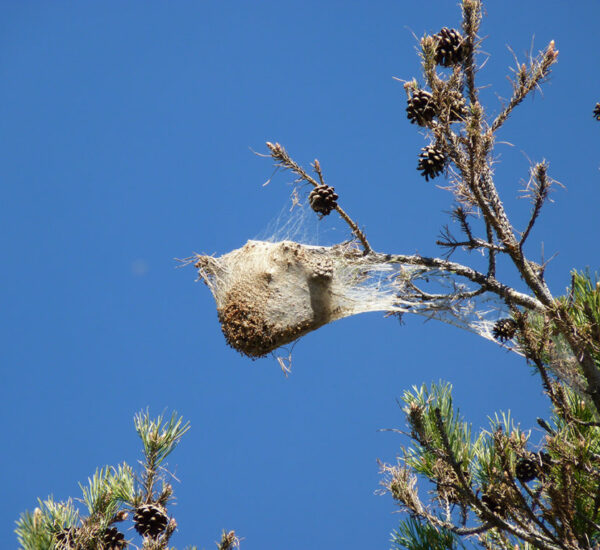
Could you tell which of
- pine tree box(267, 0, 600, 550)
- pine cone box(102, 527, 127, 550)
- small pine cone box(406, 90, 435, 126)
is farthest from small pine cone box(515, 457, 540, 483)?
pine cone box(102, 527, 127, 550)

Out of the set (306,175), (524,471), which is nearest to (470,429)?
(524,471)

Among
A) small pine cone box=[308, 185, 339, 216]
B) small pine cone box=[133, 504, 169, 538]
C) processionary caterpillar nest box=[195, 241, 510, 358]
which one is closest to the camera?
small pine cone box=[133, 504, 169, 538]

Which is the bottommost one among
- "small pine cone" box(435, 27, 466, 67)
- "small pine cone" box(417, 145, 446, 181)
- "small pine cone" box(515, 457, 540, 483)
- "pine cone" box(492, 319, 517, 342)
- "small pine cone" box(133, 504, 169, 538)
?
"small pine cone" box(515, 457, 540, 483)

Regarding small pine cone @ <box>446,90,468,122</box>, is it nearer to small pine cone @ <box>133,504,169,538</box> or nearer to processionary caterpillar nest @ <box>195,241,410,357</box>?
processionary caterpillar nest @ <box>195,241,410,357</box>

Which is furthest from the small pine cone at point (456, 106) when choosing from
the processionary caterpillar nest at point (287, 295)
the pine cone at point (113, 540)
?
the pine cone at point (113, 540)

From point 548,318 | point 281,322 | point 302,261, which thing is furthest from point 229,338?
point 548,318

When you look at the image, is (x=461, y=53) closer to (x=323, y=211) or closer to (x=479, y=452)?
(x=323, y=211)

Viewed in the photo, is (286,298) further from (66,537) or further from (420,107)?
(66,537)
